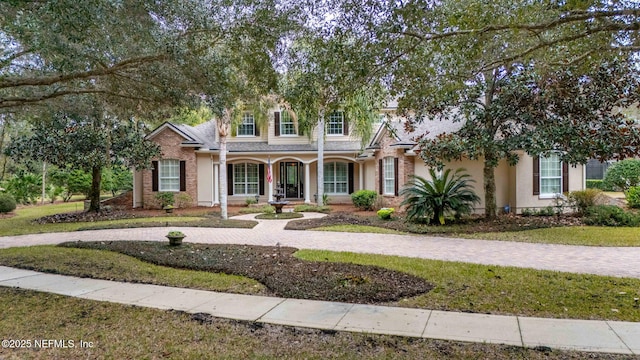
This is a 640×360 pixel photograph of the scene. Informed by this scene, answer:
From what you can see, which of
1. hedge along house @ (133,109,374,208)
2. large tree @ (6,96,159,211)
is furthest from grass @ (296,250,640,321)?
hedge along house @ (133,109,374,208)

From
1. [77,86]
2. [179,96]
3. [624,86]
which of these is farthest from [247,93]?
[624,86]

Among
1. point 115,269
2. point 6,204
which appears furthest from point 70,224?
Answer: point 115,269

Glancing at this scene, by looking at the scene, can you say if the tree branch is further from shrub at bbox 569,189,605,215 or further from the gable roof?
shrub at bbox 569,189,605,215

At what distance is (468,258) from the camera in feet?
28.5

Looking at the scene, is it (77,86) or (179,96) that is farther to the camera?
(77,86)

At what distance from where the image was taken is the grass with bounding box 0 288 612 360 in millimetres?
3871

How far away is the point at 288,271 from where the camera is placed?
7234 millimetres

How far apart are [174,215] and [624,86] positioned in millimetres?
17608

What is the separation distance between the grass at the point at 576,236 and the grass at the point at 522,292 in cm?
407

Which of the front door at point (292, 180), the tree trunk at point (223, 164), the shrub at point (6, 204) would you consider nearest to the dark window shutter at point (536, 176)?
the tree trunk at point (223, 164)

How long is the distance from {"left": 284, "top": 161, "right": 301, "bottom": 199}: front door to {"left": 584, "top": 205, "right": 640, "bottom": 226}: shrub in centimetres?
1527

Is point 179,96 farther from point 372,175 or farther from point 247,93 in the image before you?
point 372,175

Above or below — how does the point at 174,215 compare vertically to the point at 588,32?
below

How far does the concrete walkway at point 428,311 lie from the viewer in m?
4.32
